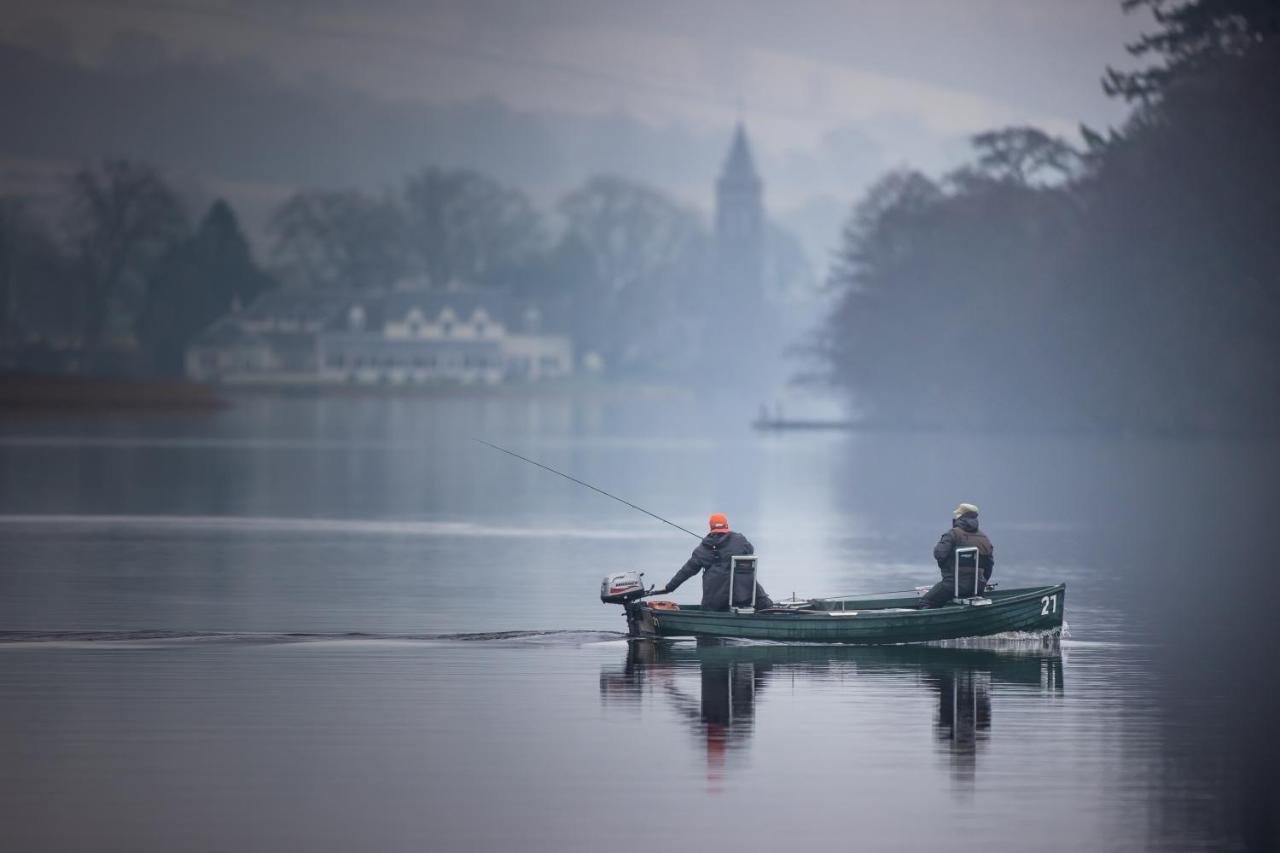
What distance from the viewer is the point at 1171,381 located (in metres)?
97.6

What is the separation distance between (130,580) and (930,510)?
2718 cm

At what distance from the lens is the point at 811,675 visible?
80.7ft

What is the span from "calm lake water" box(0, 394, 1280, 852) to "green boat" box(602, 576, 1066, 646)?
0.39 meters

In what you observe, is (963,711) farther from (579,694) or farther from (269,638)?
(269,638)

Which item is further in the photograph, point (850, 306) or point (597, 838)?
point (850, 306)

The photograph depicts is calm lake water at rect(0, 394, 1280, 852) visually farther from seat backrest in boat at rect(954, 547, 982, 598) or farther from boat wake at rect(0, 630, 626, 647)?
seat backrest in boat at rect(954, 547, 982, 598)

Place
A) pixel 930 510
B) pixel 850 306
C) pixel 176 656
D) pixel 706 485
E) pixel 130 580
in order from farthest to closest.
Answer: pixel 850 306 → pixel 706 485 → pixel 930 510 → pixel 130 580 → pixel 176 656

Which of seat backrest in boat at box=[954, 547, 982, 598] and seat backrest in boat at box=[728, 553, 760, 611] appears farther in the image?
seat backrest in boat at box=[954, 547, 982, 598]

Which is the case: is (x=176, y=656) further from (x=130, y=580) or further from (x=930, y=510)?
(x=930, y=510)

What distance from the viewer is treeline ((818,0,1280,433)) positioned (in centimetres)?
8888

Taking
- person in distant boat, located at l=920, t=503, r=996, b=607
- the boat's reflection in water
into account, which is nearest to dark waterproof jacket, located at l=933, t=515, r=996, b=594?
person in distant boat, located at l=920, t=503, r=996, b=607

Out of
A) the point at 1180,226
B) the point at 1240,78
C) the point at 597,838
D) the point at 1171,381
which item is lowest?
the point at 597,838

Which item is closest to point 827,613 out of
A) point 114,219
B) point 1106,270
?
point 1106,270

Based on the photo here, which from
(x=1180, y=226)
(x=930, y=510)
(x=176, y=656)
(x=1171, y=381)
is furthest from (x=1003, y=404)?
(x=176, y=656)
